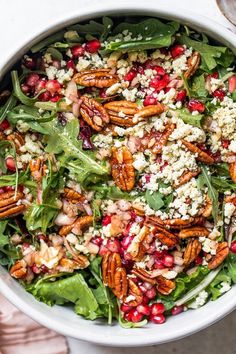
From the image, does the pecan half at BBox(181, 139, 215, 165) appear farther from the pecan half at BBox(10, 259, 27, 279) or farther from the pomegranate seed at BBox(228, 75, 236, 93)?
the pecan half at BBox(10, 259, 27, 279)

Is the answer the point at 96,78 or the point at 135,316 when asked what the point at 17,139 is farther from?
the point at 135,316

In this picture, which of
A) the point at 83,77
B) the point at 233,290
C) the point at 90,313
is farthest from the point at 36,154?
the point at 233,290

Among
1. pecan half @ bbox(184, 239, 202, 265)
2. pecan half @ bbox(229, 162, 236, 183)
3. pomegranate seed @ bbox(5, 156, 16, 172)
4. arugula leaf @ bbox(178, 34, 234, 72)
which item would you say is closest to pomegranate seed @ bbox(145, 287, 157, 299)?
pecan half @ bbox(184, 239, 202, 265)

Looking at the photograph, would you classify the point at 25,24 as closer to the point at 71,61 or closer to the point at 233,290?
the point at 71,61

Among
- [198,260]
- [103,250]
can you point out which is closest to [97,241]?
[103,250]

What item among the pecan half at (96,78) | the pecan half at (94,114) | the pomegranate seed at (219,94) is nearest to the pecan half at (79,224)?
the pecan half at (94,114)

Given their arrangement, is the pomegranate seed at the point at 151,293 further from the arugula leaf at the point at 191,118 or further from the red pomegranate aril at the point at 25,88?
the red pomegranate aril at the point at 25,88
